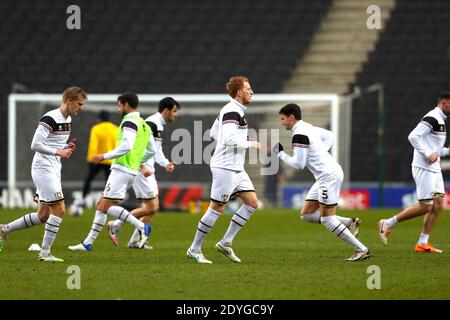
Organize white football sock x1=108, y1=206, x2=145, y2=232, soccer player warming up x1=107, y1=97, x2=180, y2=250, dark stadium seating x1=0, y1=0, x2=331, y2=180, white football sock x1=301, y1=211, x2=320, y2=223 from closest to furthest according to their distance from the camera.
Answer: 1. white football sock x1=301, y1=211, x2=320, y2=223
2. white football sock x1=108, y1=206, x2=145, y2=232
3. soccer player warming up x1=107, y1=97, x2=180, y2=250
4. dark stadium seating x1=0, y1=0, x2=331, y2=180

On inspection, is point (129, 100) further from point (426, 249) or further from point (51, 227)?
point (426, 249)

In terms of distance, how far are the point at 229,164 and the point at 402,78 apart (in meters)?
17.8

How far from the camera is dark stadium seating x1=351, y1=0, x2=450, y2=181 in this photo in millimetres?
25406

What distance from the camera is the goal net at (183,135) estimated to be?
22.4 meters

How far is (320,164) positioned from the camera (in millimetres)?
10383

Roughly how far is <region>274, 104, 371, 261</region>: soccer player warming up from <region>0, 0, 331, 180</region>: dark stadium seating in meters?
16.4

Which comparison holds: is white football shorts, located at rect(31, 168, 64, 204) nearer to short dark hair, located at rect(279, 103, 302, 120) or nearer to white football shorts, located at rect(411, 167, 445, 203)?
short dark hair, located at rect(279, 103, 302, 120)

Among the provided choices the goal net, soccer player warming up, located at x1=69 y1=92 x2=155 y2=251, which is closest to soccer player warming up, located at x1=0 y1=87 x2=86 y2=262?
soccer player warming up, located at x1=69 y1=92 x2=155 y2=251

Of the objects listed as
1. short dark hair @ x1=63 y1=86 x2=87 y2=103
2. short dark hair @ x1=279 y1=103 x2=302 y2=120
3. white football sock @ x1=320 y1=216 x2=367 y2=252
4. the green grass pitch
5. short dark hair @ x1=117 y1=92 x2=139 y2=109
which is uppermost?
short dark hair @ x1=117 y1=92 x2=139 y2=109

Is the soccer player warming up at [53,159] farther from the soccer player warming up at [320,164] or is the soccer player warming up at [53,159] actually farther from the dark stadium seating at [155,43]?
the dark stadium seating at [155,43]

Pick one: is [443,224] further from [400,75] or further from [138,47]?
[138,47]

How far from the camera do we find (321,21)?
91.7 feet

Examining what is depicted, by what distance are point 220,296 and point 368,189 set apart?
1662 centimetres
